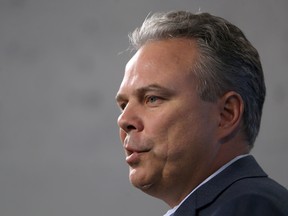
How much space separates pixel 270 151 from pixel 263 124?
0.12 metres

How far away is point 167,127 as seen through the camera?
1253mm

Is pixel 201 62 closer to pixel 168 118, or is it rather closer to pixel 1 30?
pixel 168 118

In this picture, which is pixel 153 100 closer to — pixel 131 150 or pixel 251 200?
pixel 131 150

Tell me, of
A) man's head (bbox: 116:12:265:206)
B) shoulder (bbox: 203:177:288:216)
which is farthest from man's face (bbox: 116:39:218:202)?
shoulder (bbox: 203:177:288:216)

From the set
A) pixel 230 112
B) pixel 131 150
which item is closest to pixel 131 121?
pixel 131 150

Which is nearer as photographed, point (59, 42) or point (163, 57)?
point (163, 57)

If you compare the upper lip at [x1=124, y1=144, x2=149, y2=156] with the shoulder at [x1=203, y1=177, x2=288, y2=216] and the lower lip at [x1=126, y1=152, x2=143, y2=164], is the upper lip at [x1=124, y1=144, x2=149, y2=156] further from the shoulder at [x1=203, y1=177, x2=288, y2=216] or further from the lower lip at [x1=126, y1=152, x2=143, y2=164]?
the shoulder at [x1=203, y1=177, x2=288, y2=216]

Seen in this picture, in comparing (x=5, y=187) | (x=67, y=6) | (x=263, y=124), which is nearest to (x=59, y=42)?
(x=67, y=6)

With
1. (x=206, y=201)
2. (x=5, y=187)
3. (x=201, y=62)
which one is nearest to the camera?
(x=206, y=201)

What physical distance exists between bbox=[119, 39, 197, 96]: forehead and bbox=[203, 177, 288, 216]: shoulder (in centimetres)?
25

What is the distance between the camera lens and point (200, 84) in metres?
1.29

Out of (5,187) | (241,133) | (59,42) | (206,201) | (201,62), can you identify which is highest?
(59,42)

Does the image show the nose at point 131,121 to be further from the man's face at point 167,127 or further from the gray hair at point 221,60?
the gray hair at point 221,60

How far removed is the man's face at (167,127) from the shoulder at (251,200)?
0.35 feet
